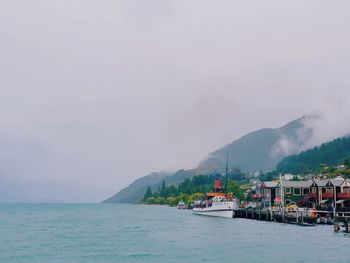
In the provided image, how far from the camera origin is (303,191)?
6353 inches

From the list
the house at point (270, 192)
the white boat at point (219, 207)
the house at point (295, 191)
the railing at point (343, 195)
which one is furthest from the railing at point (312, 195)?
the white boat at point (219, 207)

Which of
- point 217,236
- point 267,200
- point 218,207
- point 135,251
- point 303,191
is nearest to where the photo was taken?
point 135,251

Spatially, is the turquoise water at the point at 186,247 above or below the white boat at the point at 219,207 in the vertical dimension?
below

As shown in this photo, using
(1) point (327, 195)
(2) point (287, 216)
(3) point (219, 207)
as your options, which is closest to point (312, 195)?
(1) point (327, 195)

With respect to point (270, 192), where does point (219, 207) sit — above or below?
below

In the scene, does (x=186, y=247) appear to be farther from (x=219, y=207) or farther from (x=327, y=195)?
(x=219, y=207)

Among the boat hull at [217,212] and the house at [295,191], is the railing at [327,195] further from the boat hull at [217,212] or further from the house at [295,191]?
the boat hull at [217,212]

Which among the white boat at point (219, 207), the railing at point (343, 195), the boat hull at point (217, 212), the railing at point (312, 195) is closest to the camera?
the railing at point (343, 195)

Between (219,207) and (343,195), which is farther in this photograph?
(219,207)

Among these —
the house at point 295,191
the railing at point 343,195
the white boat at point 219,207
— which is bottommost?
the white boat at point 219,207

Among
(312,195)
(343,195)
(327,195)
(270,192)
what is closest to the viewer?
(343,195)

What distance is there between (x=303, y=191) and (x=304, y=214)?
4593 centimetres

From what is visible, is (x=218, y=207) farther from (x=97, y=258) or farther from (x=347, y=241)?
(x=97, y=258)

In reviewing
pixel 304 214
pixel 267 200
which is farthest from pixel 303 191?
pixel 304 214
